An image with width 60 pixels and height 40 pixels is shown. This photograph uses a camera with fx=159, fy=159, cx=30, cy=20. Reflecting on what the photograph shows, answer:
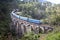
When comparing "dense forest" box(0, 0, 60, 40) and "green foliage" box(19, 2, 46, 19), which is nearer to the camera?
"dense forest" box(0, 0, 60, 40)

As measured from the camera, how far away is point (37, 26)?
548 inches

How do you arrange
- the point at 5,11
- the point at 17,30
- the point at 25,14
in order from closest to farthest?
the point at 5,11 → the point at 17,30 → the point at 25,14

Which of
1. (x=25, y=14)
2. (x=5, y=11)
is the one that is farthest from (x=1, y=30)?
(x=25, y=14)

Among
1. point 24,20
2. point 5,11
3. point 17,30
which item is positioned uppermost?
point 5,11

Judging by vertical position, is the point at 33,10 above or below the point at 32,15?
above

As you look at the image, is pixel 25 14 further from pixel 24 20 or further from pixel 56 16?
pixel 56 16

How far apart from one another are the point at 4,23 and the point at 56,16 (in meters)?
4.11

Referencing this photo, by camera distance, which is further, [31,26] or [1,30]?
[31,26]

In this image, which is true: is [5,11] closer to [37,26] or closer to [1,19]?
[1,19]

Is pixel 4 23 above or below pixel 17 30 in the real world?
above

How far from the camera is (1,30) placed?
11562 millimetres

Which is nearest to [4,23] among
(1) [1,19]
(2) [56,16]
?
(1) [1,19]

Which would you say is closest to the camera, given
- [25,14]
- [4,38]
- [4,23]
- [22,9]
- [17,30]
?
[4,38]

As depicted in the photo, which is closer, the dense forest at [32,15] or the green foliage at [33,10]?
the dense forest at [32,15]
